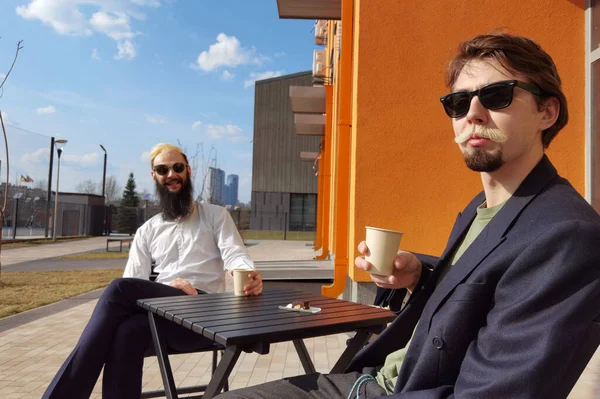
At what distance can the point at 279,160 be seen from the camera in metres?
34.2

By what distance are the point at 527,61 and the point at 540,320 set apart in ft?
2.29

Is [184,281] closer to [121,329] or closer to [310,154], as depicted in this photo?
[121,329]

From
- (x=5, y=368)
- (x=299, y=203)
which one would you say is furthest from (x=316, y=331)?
(x=299, y=203)

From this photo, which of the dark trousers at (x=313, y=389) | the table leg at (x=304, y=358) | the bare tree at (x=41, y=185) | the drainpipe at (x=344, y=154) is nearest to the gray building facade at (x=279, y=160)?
the bare tree at (x=41, y=185)

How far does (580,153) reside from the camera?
4.52 m

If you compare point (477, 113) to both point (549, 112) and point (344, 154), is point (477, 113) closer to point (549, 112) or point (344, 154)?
point (549, 112)

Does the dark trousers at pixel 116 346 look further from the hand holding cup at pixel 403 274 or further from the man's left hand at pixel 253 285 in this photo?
the hand holding cup at pixel 403 274

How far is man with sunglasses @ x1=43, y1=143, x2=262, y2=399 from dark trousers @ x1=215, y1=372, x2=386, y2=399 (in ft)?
2.98

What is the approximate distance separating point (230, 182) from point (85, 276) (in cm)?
9975

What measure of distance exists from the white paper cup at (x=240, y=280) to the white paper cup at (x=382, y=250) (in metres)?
1.06

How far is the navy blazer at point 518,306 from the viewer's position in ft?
3.13

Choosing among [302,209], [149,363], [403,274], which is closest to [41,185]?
[302,209]

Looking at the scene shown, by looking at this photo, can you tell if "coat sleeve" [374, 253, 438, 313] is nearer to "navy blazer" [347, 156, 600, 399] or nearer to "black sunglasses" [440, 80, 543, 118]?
"navy blazer" [347, 156, 600, 399]

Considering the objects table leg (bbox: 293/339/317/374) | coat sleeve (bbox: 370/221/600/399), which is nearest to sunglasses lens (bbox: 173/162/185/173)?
table leg (bbox: 293/339/317/374)
